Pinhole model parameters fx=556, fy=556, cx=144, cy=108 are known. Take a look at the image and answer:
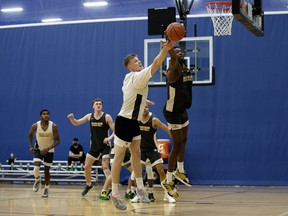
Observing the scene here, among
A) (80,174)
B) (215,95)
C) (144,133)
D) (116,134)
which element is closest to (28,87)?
(80,174)

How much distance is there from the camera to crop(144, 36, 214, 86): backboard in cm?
1481

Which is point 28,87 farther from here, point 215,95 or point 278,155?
point 278,155

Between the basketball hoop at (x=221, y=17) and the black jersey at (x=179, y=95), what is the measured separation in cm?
682

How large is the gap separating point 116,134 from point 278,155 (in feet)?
33.4

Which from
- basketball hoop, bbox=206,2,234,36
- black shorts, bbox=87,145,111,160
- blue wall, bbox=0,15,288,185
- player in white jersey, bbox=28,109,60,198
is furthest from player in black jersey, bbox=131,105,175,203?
blue wall, bbox=0,15,288,185

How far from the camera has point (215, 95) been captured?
1731 centimetres

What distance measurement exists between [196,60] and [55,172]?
19.0 ft

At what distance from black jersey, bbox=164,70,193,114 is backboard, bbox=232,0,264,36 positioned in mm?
2374

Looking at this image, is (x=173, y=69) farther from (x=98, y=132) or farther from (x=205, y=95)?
(x=205, y=95)

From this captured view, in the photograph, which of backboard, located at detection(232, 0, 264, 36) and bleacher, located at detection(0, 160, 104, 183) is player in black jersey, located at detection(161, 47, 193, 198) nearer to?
backboard, located at detection(232, 0, 264, 36)

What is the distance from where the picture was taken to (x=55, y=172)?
1727cm

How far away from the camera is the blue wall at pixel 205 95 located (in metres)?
16.9

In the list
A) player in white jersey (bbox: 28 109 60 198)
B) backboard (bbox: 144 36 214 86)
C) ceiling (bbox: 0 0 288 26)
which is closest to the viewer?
player in white jersey (bbox: 28 109 60 198)

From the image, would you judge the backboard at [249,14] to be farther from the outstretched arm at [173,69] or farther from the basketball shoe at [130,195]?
the basketball shoe at [130,195]
